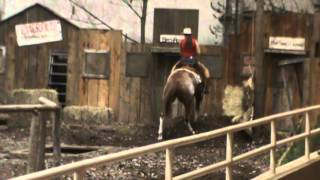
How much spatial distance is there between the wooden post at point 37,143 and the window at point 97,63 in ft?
43.5

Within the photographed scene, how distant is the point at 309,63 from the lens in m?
16.3

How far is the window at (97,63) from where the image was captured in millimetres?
21812

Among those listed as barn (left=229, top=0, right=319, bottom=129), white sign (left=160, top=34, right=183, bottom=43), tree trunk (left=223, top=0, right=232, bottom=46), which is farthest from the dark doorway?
barn (left=229, top=0, right=319, bottom=129)

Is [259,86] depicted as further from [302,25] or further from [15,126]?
[15,126]

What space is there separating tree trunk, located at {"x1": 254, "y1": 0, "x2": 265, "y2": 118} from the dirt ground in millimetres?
1025

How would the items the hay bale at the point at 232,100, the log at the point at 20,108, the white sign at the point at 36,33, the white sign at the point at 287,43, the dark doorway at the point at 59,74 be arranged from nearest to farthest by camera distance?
1. the log at the point at 20,108
2. the white sign at the point at 287,43
3. the hay bale at the point at 232,100
4. the white sign at the point at 36,33
5. the dark doorway at the point at 59,74

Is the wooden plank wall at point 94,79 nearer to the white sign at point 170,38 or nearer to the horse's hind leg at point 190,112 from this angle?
the white sign at point 170,38

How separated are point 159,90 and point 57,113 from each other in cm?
1313

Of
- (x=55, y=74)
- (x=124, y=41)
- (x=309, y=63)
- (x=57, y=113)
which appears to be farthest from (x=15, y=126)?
(x=57, y=113)

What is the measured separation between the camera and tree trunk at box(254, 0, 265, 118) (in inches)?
687

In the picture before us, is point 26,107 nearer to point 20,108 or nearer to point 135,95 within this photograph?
point 20,108

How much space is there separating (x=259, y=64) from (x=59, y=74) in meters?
7.04

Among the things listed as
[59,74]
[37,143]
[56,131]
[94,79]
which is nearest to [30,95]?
[59,74]

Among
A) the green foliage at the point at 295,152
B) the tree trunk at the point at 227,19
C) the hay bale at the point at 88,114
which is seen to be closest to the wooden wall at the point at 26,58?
the hay bale at the point at 88,114
